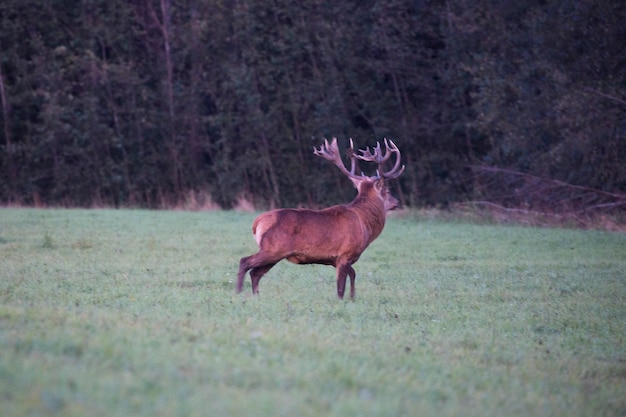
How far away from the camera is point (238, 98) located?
35344 millimetres

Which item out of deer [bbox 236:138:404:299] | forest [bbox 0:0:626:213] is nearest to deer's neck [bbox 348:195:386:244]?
deer [bbox 236:138:404:299]

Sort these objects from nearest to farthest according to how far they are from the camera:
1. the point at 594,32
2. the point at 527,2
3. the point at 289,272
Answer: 1. the point at 289,272
2. the point at 594,32
3. the point at 527,2

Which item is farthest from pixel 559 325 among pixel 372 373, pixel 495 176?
pixel 495 176

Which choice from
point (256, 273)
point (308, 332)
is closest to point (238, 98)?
point (256, 273)

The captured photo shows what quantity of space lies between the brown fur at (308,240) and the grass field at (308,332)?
41cm

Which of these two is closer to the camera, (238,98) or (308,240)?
(308,240)

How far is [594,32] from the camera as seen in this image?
23.1 metres

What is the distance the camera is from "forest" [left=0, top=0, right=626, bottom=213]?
31484mm

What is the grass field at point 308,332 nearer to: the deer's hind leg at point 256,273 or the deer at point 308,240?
the deer's hind leg at point 256,273

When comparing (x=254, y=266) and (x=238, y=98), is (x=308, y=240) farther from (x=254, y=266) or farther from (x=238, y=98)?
(x=238, y=98)

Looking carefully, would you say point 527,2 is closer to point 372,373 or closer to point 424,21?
point 424,21

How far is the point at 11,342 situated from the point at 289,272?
8.30m

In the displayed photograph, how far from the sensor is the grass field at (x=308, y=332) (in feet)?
16.7

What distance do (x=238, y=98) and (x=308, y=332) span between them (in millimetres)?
28225
